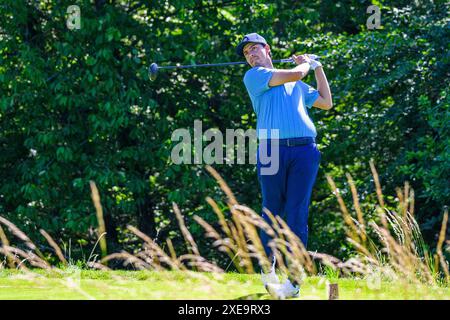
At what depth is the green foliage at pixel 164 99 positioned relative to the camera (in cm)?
1105

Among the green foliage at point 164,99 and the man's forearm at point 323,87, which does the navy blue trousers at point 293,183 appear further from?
the green foliage at point 164,99

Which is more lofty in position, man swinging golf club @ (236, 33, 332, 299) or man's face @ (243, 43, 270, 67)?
man's face @ (243, 43, 270, 67)

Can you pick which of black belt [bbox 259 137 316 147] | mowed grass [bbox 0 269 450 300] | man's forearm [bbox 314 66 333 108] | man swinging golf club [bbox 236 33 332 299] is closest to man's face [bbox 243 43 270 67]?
man swinging golf club [bbox 236 33 332 299]

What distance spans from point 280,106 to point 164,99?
752 cm

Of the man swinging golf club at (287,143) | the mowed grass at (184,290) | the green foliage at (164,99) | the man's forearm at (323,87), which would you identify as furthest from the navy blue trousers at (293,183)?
the green foliage at (164,99)

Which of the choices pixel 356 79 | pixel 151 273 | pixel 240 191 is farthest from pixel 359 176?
pixel 151 273

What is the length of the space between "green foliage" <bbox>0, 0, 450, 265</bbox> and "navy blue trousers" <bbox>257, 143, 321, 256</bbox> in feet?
17.3

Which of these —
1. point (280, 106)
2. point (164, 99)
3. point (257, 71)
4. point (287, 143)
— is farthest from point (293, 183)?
point (164, 99)

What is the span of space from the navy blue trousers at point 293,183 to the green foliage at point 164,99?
208 inches

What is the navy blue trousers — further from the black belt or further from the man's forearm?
the man's forearm

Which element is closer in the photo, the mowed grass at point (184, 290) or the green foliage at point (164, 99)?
the mowed grass at point (184, 290)

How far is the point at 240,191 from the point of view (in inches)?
519

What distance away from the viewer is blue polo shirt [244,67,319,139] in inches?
202
